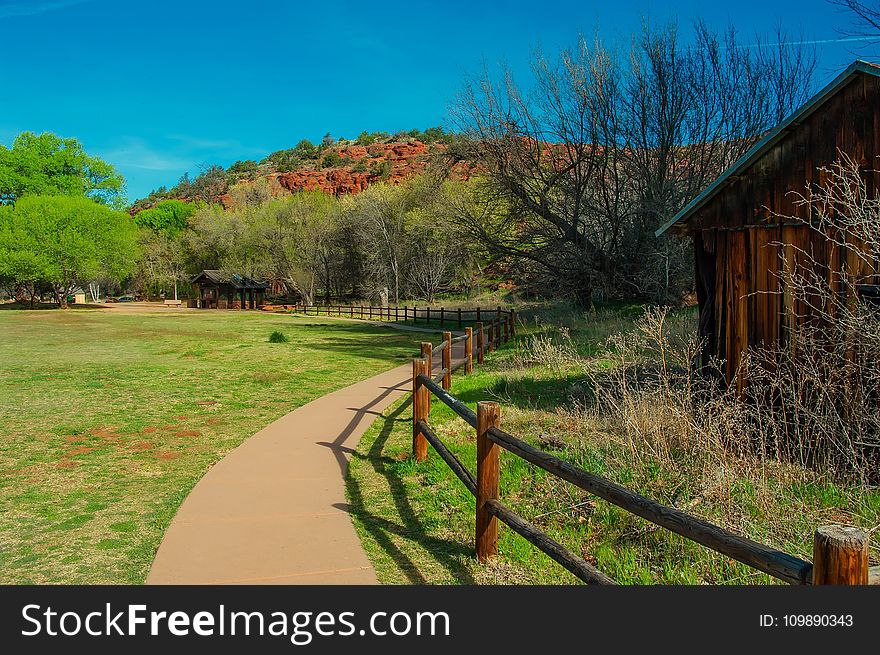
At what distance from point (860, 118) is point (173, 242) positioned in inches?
3493

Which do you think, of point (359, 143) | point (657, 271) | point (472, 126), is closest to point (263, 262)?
point (472, 126)

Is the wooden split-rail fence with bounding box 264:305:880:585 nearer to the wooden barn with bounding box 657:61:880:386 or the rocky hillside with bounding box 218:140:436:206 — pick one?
the wooden barn with bounding box 657:61:880:386

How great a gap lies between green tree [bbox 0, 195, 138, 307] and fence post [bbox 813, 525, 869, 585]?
212 ft

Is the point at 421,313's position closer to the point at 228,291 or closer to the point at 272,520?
the point at 228,291

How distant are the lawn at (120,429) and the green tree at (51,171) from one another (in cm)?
5714

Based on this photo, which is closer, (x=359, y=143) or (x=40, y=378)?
(x=40, y=378)

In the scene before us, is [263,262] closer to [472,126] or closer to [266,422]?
[472,126]

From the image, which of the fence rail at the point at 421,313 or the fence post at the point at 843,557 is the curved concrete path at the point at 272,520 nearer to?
the fence post at the point at 843,557

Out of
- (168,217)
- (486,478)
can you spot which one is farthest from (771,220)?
(168,217)

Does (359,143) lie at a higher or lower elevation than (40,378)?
higher

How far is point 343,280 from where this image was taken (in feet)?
236

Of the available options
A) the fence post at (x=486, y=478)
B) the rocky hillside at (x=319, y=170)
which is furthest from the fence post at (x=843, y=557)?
the rocky hillside at (x=319, y=170)

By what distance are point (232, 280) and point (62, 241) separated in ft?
54.8

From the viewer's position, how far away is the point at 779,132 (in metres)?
7.41
